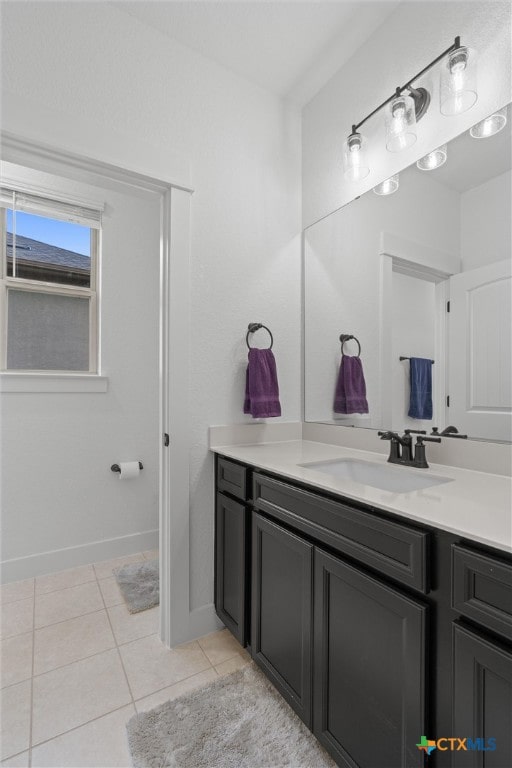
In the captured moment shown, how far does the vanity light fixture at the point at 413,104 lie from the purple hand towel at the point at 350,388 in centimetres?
88

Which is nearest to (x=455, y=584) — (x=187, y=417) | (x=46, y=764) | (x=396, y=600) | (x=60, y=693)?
(x=396, y=600)

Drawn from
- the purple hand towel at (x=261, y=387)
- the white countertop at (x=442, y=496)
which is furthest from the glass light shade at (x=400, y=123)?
the white countertop at (x=442, y=496)

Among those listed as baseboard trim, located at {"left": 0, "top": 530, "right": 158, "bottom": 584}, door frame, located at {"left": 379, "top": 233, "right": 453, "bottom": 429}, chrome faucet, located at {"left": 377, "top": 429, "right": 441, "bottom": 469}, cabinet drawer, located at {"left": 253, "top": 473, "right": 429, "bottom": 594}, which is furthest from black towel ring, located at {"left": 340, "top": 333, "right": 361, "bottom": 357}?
→ baseboard trim, located at {"left": 0, "top": 530, "right": 158, "bottom": 584}

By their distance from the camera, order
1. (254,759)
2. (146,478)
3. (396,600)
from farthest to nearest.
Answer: (146,478) < (254,759) < (396,600)

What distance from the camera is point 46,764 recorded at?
112 cm

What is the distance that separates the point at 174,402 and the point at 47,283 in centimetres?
147

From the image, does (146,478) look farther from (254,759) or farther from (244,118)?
(244,118)

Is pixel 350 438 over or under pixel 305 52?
under

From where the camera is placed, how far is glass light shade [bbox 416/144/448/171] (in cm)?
136

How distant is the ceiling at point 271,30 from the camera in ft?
5.01

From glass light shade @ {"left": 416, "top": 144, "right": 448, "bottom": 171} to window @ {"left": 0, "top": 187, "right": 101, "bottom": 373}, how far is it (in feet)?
6.68

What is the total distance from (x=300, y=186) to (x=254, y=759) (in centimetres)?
248

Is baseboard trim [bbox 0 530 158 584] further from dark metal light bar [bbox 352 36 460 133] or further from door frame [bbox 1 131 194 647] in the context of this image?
dark metal light bar [bbox 352 36 460 133]

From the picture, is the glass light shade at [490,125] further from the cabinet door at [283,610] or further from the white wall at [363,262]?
the cabinet door at [283,610]
